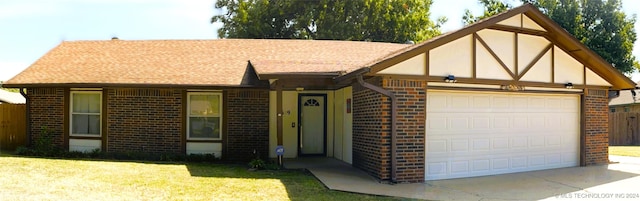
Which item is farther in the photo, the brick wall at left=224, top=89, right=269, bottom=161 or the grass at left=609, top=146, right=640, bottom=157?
the grass at left=609, top=146, right=640, bottom=157

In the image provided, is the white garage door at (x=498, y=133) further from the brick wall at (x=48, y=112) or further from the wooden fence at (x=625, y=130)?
the wooden fence at (x=625, y=130)

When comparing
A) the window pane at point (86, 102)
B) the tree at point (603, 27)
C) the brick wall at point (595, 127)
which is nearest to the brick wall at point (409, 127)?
the brick wall at point (595, 127)

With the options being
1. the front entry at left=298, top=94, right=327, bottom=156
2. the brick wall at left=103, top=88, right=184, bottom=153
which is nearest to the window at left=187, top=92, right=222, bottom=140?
the brick wall at left=103, top=88, right=184, bottom=153

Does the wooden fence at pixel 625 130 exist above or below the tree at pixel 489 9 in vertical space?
below

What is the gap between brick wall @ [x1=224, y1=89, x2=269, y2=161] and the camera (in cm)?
1288

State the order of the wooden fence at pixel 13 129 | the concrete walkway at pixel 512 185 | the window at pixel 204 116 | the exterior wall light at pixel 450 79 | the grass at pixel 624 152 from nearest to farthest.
→ the concrete walkway at pixel 512 185
the exterior wall light at pixel 450 79
the window at pixel 204 116
the wooden fence at pixel 13 129
the grass at pixel 624 152

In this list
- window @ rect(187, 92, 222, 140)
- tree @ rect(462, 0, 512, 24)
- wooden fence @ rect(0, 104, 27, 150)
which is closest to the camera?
window @ rect(187, 92, 222, 140)

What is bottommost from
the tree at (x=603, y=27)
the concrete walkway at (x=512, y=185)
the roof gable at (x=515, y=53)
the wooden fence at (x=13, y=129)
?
the concrete walkway at (x=512, y=185)

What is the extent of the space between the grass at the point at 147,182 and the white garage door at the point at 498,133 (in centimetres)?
276

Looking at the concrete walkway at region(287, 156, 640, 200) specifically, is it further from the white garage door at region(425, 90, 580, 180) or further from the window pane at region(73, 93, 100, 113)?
the window pane at region(73, 93, 100, 113)

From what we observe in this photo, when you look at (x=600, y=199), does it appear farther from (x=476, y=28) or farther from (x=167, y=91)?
(x=167, y=91)

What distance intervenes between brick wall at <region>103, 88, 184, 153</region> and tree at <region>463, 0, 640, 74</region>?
24.3m

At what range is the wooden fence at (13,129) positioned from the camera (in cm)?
1427

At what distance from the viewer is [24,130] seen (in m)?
14.2
